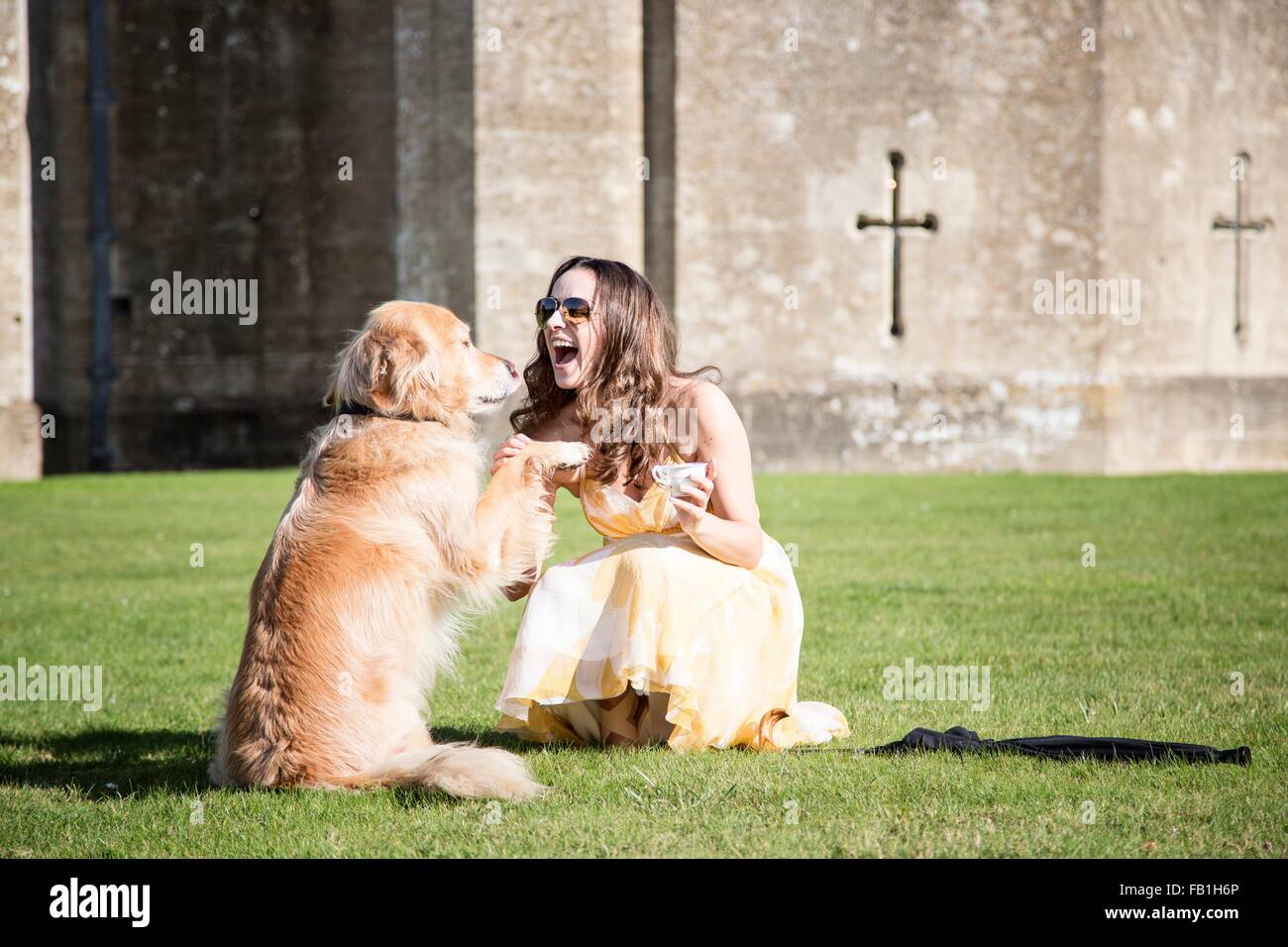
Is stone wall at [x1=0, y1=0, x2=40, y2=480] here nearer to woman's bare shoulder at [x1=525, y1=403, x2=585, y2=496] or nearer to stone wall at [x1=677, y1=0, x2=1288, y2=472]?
stone wall at [x1=677, y1=0, x2=1288, y2=472]

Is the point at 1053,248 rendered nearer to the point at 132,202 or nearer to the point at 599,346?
the point at 132,202

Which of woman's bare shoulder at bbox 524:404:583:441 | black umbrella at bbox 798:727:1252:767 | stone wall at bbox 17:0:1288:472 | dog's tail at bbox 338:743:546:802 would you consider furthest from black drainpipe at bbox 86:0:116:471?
black umbrella at bbox 798:727:1252:767

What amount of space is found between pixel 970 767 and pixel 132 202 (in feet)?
71.3

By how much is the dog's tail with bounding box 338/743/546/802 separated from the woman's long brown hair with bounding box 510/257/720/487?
1.27m

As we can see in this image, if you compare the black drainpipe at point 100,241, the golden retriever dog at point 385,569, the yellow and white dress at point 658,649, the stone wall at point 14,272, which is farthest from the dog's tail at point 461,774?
the black drainpipe at point 100,241

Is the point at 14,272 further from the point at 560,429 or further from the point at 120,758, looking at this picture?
the point at 560,429

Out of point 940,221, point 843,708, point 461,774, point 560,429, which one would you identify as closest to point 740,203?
point 940,221

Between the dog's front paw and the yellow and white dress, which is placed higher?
the dog's front paw

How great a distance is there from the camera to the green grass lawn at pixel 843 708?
157 inches

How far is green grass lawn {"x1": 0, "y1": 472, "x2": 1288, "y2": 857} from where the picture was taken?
13.0 ft

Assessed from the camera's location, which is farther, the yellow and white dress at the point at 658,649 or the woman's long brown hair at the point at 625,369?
the woman's long brown hair at the point at 625,369

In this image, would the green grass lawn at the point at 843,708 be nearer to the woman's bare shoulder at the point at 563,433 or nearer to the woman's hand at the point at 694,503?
the woman's hand at the point at 694,503

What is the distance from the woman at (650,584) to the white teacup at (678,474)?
0.03 metres

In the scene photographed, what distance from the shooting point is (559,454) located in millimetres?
5082
